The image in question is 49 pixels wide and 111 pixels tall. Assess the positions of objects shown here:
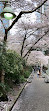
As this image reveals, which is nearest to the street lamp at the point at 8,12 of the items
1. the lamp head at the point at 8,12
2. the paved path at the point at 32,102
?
the lamp head at the point at 8,12

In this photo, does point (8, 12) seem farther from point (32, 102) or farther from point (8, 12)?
point (32, 102)

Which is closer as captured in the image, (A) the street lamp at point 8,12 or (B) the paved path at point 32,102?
(A) the street lamp at point 8,12

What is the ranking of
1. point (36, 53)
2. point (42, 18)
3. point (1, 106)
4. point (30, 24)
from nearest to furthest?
point (1, 106), point (42, 18), point (30, 24), point (36, 53)

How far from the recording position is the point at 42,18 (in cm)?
1214

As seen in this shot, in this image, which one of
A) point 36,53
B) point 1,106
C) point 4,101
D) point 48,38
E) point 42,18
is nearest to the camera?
point 1,106

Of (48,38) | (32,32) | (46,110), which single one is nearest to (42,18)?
(32,32)

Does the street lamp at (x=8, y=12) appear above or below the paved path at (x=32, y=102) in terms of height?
above

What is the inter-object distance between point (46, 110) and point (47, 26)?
854 cm

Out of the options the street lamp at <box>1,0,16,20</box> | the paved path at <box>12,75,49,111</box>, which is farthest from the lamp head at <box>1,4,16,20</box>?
the paved path at <box>12,75,49,111</box>

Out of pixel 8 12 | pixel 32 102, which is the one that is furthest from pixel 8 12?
pixel 32 102

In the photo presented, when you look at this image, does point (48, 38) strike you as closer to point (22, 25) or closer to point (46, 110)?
point (22, 25)

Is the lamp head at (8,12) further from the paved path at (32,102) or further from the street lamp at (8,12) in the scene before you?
the paved path at (32,102)

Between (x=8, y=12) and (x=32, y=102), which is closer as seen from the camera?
(x=8, y=12)

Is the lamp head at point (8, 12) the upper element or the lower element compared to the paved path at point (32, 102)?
upper
